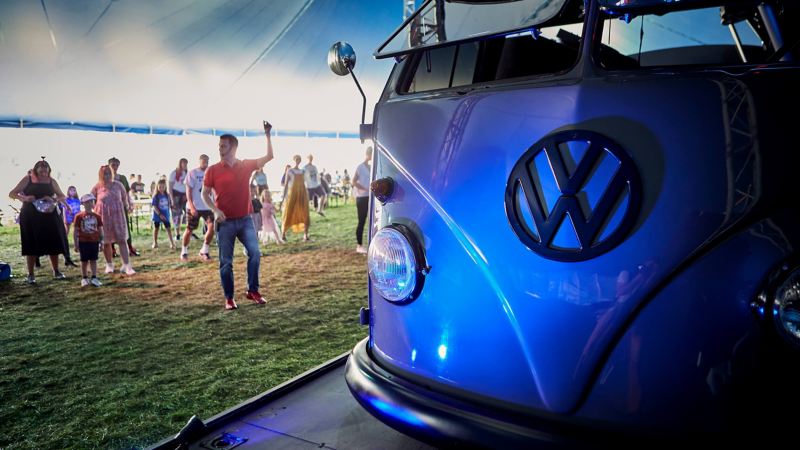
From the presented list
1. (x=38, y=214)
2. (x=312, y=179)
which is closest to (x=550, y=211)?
(x=38, y=214)

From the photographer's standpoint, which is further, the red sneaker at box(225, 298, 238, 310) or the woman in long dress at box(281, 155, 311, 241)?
the woman in long dress at box(281, 155, 311, 241)

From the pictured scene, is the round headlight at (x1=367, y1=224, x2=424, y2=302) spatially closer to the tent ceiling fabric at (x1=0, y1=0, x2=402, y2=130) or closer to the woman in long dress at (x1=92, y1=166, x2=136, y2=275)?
the woman in long dress at (x1=92, y1=166, x2=136, y2=275)

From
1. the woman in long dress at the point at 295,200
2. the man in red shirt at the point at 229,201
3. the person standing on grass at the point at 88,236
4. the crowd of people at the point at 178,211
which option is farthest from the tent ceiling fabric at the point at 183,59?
the man in red shirt at the point at 229,201

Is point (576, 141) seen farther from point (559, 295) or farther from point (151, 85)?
point (151, 85)

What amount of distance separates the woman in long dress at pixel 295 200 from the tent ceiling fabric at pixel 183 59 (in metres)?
5.67

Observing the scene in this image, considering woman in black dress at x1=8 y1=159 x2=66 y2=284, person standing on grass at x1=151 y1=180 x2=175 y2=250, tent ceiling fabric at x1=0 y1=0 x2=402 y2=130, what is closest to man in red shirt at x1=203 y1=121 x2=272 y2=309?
woman in black dress at x1=8 y1=159 x2=66 y2=284

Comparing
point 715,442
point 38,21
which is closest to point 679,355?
point 715,442

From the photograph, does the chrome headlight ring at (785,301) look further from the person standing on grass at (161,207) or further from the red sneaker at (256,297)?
the person standing on grass at (161,207)

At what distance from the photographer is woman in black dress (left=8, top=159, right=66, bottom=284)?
6.52 metres

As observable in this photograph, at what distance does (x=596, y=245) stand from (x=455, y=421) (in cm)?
59

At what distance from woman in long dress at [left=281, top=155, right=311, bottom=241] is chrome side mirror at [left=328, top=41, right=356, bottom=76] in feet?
24.5

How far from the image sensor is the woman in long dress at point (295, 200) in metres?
9.46

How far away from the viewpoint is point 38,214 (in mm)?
6555

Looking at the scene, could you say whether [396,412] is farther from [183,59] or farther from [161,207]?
[183,59]
